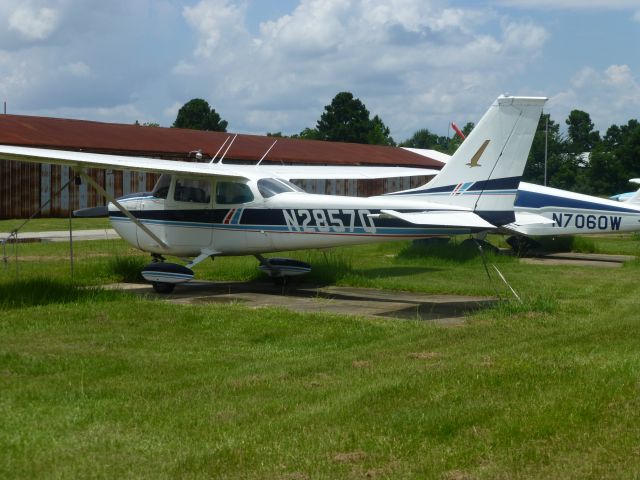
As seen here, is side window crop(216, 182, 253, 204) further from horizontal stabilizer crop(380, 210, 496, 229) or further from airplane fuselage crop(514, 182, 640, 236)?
airplane fuselage crop(514, 182, 640, 236)

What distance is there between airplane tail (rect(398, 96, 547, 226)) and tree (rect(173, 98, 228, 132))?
287 feet

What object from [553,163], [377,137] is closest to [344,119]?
[377,137]

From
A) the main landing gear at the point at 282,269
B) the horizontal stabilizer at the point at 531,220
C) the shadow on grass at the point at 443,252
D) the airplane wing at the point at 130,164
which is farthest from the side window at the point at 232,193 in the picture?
the horizontal stabilizer at the point at 531,220

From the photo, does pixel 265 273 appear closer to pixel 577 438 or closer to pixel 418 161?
pixel 577 438

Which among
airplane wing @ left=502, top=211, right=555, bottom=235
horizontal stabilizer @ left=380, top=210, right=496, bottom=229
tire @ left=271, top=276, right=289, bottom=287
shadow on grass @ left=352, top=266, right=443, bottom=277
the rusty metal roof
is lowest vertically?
tire @ left=271, top=276, right=289, bottom=287

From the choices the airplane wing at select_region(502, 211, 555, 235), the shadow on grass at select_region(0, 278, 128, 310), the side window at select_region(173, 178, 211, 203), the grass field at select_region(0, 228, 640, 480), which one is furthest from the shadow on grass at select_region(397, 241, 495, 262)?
the shadow on grass at select_region(0, 278, 128, 310)

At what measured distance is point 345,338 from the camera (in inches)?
387

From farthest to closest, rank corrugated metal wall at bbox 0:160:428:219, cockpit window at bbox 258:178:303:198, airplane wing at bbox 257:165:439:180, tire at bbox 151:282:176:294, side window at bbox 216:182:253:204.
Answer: corrugated metal wall at bbox 0:160:428:219 → airplane wing at bbox 257:165:439:180 → side window at bbox 216:182:253:204 → cockpit window at bbox 258:178:303:198 → tire at bbox 151:282:176:294

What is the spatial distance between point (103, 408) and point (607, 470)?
3522 mm

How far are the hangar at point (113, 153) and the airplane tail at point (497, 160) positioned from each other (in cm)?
1734

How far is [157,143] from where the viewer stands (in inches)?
1540

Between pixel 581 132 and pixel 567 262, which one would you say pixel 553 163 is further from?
pixel 567 262

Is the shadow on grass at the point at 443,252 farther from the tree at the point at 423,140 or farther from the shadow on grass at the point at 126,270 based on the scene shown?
the tree at the point at 423,140

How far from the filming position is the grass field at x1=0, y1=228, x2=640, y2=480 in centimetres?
561
